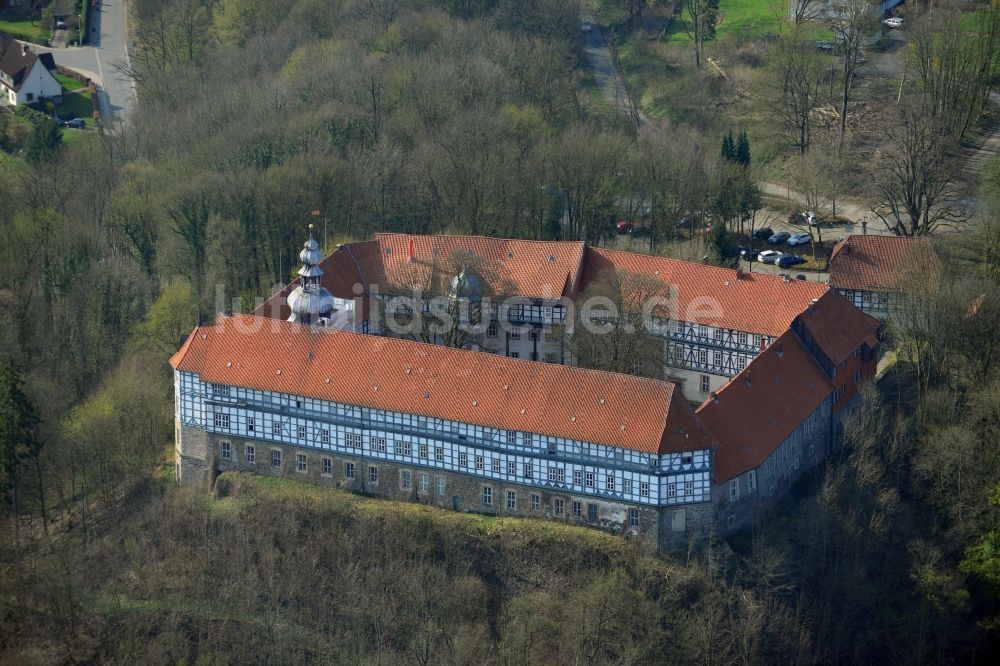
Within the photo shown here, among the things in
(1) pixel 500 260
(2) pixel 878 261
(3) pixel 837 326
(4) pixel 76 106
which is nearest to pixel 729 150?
(2) pixel 878 261

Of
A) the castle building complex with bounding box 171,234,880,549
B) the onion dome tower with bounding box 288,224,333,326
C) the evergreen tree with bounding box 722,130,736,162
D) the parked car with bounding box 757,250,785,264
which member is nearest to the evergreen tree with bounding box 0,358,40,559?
the castle building complex with bounding box 171,234,880,549

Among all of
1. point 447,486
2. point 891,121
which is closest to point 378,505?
point 447,486

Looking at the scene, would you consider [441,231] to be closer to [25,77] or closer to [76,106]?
[76,106]

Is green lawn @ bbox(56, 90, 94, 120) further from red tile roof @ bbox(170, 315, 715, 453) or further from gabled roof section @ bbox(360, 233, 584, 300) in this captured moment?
red tile roof @ bbox(170, 315, 715, 453)

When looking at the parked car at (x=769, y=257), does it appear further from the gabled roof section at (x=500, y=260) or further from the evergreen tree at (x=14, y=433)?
the evergreen tree at (x=14, y=433)

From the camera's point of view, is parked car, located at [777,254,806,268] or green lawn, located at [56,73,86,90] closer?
parked car, located at [777,254,806,268]

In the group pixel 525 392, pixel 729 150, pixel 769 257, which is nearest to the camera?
pixel 525 392
